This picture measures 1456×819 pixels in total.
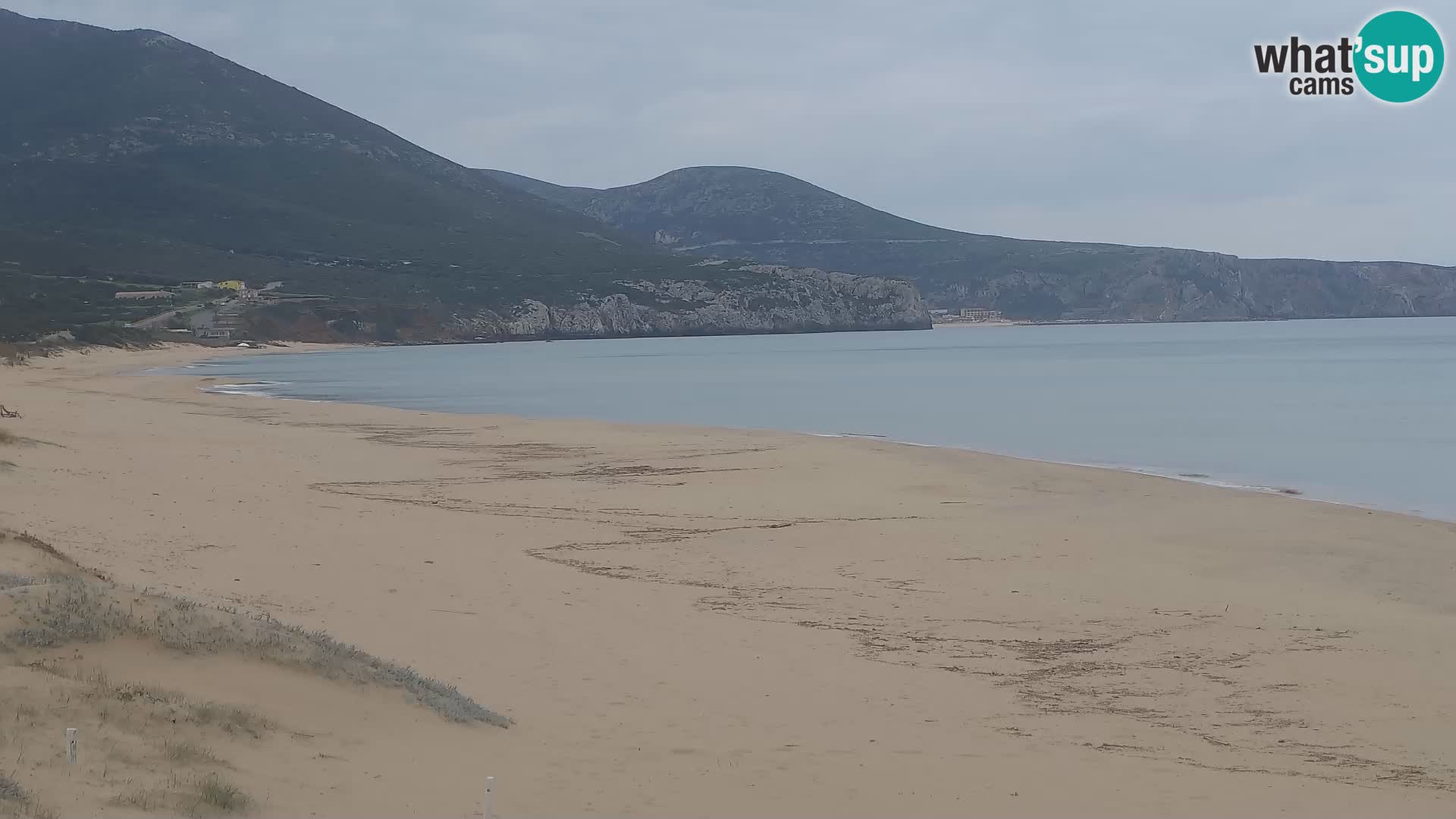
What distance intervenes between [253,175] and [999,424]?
183 metres

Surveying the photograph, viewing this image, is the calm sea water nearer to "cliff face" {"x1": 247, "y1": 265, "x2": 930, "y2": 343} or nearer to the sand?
the sand

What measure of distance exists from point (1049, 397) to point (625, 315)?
417ft

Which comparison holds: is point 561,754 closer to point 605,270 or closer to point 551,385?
point 551,385

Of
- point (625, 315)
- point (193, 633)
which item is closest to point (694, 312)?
point (625, 315)

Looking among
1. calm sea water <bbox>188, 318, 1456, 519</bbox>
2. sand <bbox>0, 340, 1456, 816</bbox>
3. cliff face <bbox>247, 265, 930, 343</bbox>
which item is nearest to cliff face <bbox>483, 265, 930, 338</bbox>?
cliff face <bbox>247, 265, 930, 343</bbox>

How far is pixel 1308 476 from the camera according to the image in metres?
26.3

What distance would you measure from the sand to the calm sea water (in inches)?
303

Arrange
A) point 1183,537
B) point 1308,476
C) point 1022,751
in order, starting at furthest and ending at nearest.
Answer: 1. point 1308,476
2. point 1183,537
3. point 1022,751

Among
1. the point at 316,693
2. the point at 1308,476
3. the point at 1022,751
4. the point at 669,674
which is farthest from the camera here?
the point at 1308,476

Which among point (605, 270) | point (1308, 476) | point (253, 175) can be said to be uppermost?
point (253, 175)

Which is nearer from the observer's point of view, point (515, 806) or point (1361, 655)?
point (515, 806)

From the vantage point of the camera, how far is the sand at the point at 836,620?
24.2 ft

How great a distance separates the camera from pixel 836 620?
38.8ft

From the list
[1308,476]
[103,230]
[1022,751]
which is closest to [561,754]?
[1022,751]
